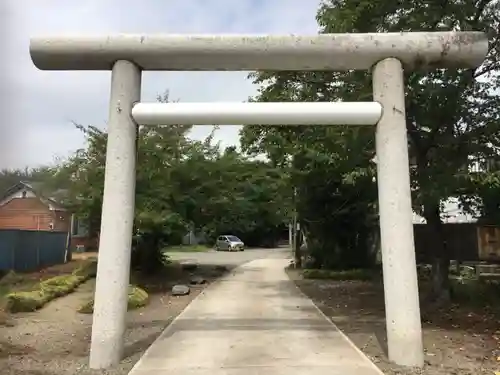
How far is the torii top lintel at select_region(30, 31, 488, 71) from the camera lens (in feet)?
24.9

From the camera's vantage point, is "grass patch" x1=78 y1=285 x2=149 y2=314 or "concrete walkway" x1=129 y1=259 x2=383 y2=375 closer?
"concrete walkway" x1=129 y1=259 x2=383 y2=375

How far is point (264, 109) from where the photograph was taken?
772cm

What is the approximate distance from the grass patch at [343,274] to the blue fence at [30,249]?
10.7 meters

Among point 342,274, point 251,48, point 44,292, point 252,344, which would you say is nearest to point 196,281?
point 44,292

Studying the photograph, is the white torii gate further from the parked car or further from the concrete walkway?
the parked car

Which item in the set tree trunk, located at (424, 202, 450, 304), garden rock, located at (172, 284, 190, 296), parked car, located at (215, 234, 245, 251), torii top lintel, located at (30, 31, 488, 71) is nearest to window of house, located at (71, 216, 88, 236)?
garden rock, located at (172, 284, 190, 296)

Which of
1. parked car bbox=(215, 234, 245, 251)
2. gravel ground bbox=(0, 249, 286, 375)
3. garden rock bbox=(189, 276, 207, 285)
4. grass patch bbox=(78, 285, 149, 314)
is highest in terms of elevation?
parked car bbox=(215, 234, 245, 251)

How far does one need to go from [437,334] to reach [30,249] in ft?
53.1

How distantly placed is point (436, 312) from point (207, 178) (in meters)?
8.83

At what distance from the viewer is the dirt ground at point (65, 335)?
721cm

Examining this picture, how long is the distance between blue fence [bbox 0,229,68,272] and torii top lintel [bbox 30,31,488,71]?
12.4 metres

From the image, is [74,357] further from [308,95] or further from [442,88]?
[442,88]

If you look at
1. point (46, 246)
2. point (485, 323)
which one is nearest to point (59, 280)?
point (46, 246)

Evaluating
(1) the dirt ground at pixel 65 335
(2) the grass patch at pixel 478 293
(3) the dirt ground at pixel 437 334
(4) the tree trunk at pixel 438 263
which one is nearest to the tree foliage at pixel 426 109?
(4) the tree trunk at pixel 438 263
